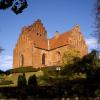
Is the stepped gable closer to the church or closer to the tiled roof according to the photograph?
the church

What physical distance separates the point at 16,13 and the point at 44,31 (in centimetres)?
6409

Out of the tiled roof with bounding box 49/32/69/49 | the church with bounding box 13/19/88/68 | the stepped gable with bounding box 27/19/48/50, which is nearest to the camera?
the church with bounding box 13/19/88/68

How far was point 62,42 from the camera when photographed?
75.6 m

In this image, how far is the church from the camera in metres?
73.7

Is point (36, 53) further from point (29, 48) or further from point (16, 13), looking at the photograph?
point (16, 13)

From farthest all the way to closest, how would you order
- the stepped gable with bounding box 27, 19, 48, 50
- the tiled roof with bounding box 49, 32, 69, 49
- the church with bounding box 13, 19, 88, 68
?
the stepped gable with bounding box 27, 19, 48, 50 → the tiled roof with bounding box 49, 32, 69, 49 → the church with bounding box 13, 19, 88, 68

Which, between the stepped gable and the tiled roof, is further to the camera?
the stepped gable

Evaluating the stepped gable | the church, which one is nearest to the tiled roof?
the church

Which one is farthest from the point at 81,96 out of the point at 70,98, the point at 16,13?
the point at 16,13

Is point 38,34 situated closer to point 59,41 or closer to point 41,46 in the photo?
point 41,46

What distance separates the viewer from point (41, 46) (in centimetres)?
7638

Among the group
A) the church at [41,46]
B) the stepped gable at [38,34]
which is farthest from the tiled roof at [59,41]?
the stepped gable at [38,34]

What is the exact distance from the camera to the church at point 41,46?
73.7 metres

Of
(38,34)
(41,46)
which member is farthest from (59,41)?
(38,34)
